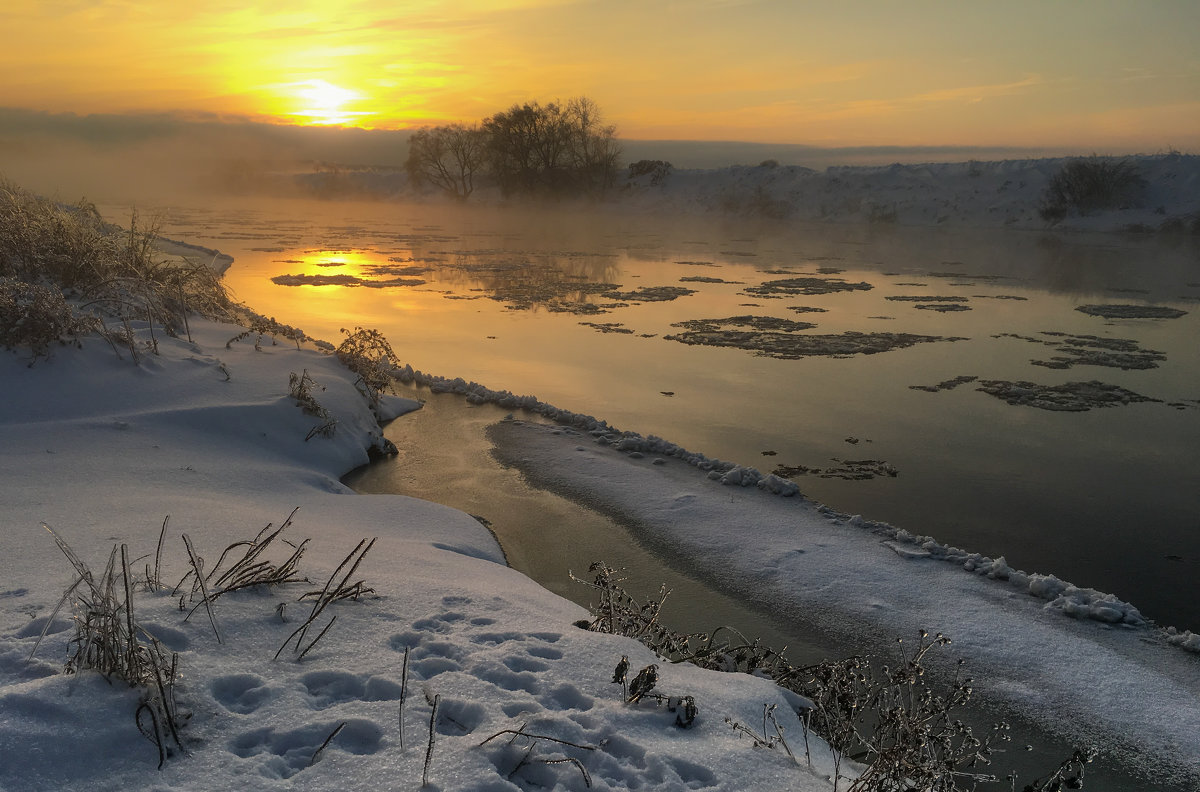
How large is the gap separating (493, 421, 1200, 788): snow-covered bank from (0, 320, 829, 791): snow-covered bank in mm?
1609

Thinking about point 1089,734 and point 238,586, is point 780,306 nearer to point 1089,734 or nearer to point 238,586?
point 1089,734

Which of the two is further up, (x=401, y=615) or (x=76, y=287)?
(x=76, y=287)

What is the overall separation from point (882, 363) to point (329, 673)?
10.6 metres

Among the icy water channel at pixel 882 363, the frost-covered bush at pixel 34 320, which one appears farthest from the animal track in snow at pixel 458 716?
the frost-covered bush at pixel 34 320

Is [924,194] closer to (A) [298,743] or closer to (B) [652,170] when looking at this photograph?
(B) [652,170]

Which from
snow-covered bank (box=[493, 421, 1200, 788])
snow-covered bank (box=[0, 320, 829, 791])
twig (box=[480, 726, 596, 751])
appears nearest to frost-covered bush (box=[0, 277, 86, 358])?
snow-covered bank (box=[0, 320, 829, 791])

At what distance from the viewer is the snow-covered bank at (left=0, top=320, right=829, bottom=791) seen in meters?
2.29

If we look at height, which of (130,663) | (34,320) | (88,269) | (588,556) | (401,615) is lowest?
(588,556)

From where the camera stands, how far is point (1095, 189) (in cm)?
4234

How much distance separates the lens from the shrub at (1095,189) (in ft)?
138

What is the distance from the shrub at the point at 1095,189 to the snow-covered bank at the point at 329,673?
47.4 meters

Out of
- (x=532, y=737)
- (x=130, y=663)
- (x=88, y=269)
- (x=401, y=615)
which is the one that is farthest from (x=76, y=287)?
(x=532, y=737)

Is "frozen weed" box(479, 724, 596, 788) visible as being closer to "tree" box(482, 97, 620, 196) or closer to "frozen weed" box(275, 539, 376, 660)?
"frozen weed" box(275, 539, 376, 660)

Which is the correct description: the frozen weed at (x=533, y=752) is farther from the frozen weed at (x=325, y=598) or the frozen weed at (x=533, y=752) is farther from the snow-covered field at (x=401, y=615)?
the frozen weed at (x=325, y=598)
